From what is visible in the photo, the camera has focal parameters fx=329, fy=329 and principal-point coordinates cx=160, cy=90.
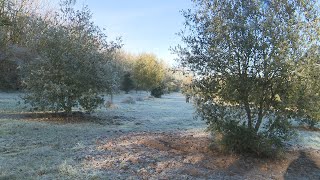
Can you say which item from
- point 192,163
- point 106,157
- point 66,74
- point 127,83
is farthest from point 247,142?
point 127,83

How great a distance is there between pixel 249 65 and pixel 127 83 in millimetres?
33287

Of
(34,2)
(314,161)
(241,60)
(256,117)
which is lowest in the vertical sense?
(314,161)

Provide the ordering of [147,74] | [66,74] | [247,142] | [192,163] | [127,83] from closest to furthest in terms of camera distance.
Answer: [192,163] < [247,142] < [66,74] < [147,74] < [127,83]

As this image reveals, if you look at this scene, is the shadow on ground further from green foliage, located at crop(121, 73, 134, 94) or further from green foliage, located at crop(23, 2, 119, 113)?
green foliage, located at crop(121, 73, 134, 94)

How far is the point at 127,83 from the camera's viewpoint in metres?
38.8

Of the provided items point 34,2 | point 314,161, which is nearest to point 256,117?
point 314,161

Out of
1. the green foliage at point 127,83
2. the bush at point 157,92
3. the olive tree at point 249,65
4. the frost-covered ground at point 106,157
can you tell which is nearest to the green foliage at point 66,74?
the frost-covered ground at point 106,157

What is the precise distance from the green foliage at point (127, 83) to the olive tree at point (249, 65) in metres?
31.7

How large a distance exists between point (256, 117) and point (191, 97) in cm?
134

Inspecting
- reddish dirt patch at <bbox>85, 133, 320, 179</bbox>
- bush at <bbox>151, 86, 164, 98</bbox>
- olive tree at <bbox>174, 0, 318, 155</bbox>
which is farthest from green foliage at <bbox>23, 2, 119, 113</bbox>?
bush at <bbox>151, 86, 164, 98</bbox>

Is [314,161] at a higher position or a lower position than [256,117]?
lower

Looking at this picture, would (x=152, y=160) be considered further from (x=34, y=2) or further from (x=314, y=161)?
(x=34, y=2)

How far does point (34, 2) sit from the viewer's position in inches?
1045

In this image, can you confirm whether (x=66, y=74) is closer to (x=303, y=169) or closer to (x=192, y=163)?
(x=192, y=163)
